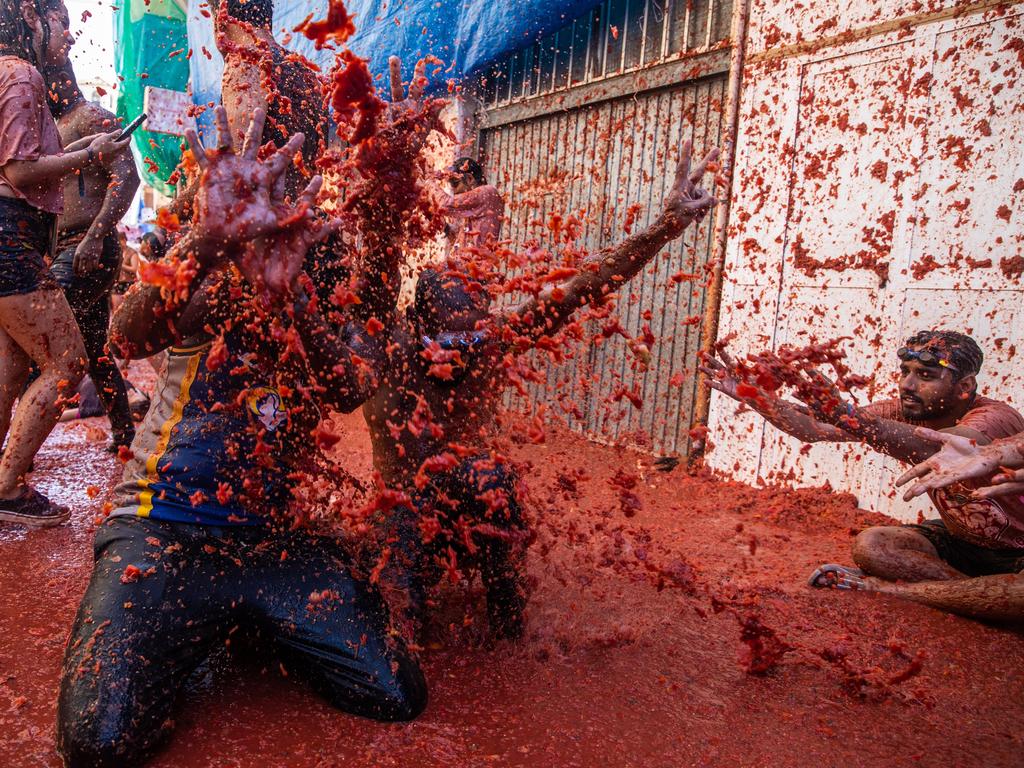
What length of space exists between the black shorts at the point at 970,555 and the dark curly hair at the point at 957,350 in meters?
0.74

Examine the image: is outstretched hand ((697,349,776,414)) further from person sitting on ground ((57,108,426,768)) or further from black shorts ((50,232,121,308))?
black shorts ((50,232,121,308))

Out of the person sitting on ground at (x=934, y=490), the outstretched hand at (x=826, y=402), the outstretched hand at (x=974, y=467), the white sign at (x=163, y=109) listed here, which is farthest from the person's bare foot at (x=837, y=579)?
the white sign at (x=163, y=109)

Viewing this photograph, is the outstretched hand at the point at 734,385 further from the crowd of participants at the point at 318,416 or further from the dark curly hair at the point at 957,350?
the dark curly hair at the point at 957,350

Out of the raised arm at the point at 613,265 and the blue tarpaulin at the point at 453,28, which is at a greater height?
the blue tarpaulin at the point at 453,28

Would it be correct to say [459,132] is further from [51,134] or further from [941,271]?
[941,271]

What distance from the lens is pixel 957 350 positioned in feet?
10.2

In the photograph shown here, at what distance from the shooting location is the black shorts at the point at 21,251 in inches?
126

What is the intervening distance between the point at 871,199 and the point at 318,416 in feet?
11.1

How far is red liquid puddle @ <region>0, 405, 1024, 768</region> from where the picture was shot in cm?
193

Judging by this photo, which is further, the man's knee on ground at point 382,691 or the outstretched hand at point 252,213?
the man's knee on ground at point 382,691

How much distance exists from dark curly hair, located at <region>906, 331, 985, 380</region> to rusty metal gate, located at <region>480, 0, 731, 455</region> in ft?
5.54

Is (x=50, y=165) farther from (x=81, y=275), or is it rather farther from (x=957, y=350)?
(x=957, y=350)

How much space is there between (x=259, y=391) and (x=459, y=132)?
5296mm

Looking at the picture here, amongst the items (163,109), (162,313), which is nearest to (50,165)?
(162,313)
